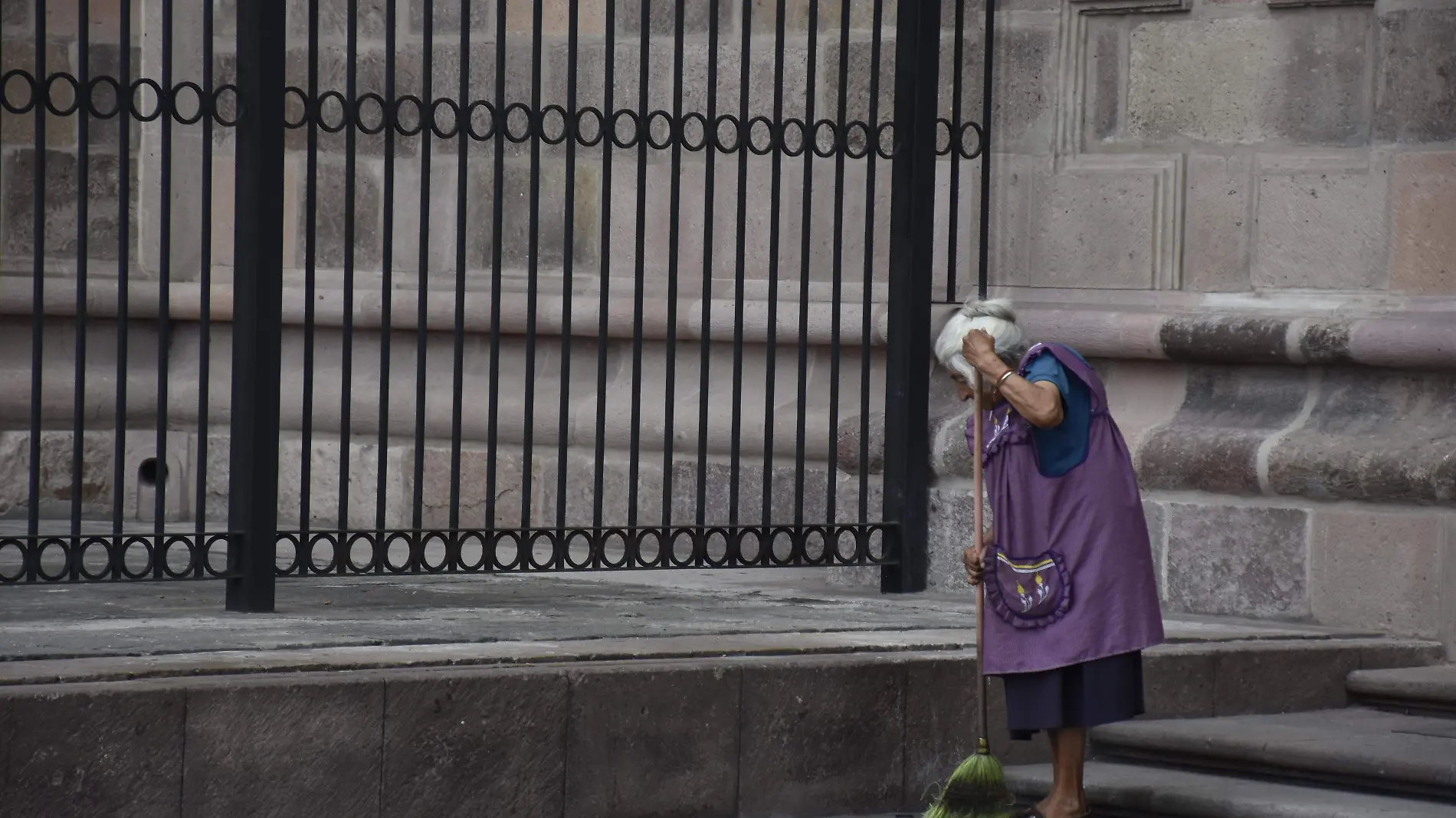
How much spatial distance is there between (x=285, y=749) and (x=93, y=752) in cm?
44

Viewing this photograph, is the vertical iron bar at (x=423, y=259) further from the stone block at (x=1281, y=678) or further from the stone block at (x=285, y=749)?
the stone block at (x=1281, y=678)

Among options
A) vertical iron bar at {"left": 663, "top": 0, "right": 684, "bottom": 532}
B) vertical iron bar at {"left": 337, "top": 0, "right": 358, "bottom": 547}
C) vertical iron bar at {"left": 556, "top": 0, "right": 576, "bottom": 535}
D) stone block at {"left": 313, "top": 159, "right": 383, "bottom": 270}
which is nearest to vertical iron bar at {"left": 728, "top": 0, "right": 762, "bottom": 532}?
vertical iron bar at {"left": 663, "top": 0, "right": 684, "bottom": 532}

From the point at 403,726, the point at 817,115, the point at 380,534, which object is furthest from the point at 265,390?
the point at 817,115

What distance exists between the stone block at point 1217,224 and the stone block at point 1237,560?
0.80 meters

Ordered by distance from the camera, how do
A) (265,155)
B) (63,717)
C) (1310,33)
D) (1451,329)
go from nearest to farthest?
(63,717)
(265,155)
(1451,329)
(1310,33)

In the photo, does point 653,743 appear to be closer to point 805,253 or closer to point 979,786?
point 979,786

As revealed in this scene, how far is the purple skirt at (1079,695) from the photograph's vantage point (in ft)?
18.9

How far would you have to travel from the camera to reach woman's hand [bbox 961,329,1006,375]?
569cm

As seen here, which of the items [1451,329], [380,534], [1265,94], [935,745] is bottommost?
[935,745]

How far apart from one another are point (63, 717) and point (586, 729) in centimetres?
132

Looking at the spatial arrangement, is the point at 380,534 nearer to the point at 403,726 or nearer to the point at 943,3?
the point at 403,726

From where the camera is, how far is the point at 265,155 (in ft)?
22.4

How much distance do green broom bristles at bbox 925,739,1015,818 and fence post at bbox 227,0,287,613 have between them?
2170 millimetres

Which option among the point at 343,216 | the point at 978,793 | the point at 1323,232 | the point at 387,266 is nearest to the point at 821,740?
the point at 978,793
